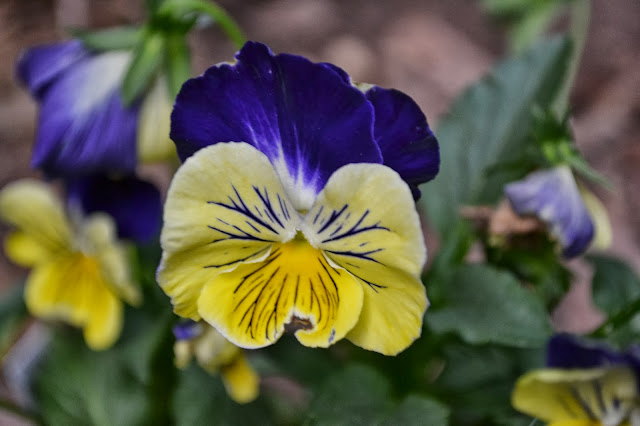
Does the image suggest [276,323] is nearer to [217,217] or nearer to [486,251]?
[217,217]

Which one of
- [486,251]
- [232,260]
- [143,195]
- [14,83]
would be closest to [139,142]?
[143,195]

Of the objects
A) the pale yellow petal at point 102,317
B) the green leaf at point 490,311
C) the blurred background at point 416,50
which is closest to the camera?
the green leaf at point 490,311

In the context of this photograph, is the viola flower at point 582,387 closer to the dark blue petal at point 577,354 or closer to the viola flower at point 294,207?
the dark blue petal at point 577,354

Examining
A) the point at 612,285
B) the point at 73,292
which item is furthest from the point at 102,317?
the point at 612,285

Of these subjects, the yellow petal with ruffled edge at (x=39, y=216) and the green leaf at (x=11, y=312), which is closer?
the yellow petal with ruffled edge at (x=39, y=216)

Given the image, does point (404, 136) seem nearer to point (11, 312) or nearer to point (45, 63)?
point (45, 63)

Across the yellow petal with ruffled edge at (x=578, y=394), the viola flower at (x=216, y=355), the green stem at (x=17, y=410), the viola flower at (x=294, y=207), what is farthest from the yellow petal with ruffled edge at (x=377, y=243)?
the green stem at (x=17, y=410)
